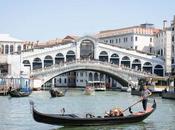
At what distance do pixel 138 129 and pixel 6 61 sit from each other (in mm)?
18282

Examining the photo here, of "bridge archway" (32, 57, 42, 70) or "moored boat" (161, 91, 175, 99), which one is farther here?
"bridge archway" (32, 57, 42, 70)

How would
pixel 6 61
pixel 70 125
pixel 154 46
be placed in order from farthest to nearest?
pixel 154 46, pixel 6 61, pixel 70 125

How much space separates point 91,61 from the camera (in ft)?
94.4

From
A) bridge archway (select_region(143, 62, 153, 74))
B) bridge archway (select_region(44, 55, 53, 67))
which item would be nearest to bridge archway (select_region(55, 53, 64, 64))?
bridge archway (select_region(44, 55, 53, 67))

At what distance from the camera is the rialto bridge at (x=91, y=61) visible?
93.8 feet

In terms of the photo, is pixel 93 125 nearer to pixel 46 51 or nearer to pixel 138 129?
pixel 138 129

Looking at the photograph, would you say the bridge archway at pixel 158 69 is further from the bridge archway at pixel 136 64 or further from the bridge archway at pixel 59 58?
the bridge archway at pixel 59 58

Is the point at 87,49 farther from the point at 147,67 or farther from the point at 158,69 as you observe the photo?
the point at 158,69

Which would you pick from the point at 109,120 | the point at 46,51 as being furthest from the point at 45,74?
the point at 109,120

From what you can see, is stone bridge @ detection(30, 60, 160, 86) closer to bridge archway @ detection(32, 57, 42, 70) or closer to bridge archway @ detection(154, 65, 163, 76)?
bridge archway @ detection(32, 57, 42, 70)

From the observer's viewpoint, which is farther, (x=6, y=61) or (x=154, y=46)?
(x=154, y=46)

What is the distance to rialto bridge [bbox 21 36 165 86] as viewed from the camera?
28.6m

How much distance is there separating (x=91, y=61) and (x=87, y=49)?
2.20 meters

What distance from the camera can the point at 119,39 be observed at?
3875cm
